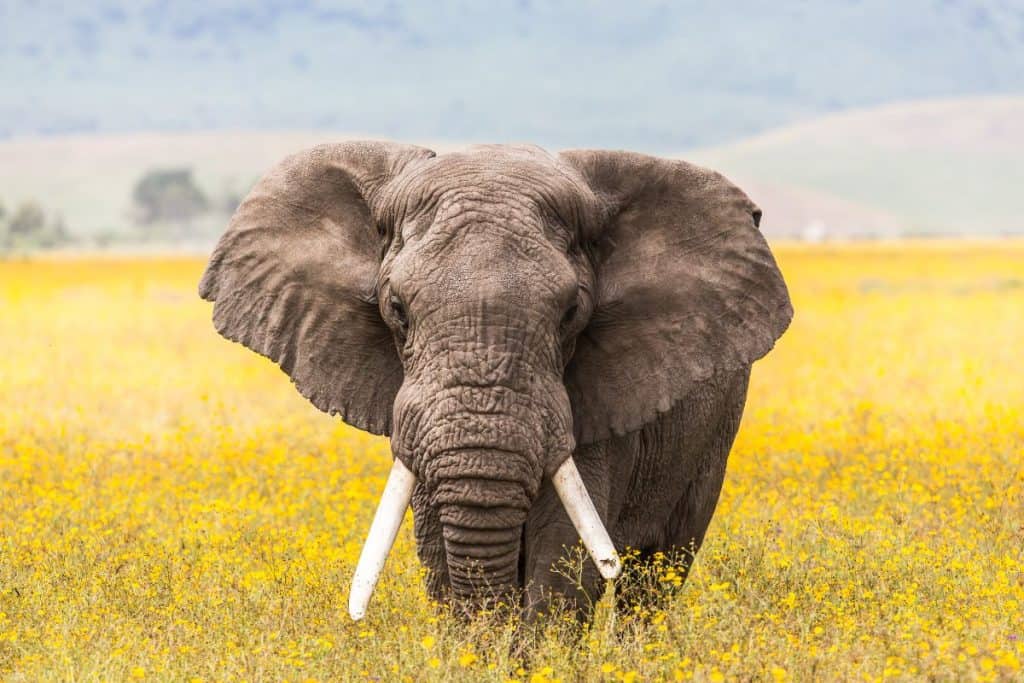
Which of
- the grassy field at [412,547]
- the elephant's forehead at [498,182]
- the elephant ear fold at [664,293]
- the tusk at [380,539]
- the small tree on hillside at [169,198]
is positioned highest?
the elephant's forehead at [498,182]

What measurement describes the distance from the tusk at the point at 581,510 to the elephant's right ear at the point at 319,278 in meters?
0.99

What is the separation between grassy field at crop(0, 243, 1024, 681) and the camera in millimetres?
6781

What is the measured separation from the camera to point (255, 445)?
13.5m

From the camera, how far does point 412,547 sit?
30.5 ft

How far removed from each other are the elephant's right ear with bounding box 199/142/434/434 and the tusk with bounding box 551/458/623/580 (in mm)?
988

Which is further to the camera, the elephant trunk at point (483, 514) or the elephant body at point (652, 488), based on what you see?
the elephant body at point (652, 488)

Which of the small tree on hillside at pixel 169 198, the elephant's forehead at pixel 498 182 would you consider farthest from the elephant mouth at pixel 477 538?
the small tree on hillside at pixel 169 198

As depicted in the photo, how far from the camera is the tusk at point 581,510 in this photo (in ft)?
20.0

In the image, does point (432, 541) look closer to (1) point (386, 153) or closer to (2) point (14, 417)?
(1) point (386, 153)

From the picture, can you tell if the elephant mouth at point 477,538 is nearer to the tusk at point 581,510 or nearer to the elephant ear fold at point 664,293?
the tusk at point 581,510

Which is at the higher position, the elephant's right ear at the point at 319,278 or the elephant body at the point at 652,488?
the elephant's right ear at the point at 319,278

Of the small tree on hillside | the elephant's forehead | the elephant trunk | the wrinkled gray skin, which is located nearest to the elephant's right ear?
the wrinkled gray skin

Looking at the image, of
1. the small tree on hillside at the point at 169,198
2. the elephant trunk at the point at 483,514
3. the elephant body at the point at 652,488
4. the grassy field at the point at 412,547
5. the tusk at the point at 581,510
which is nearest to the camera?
the elephant trunk at the point at 483,514

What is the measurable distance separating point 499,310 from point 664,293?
1.27 m
